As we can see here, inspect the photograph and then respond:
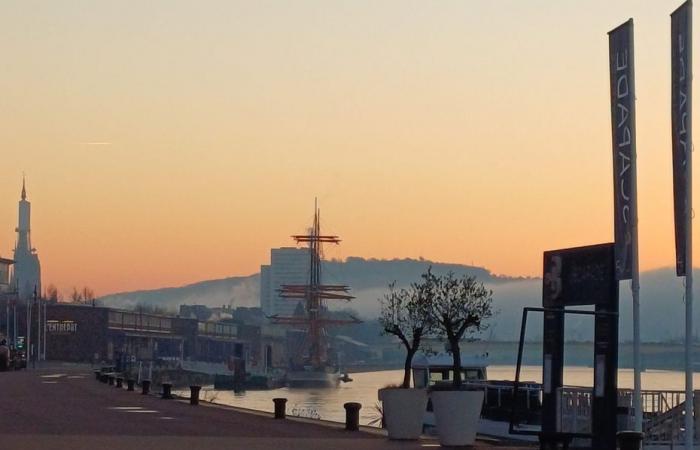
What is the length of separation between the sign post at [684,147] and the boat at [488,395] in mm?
19455

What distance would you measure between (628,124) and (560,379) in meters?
10.2

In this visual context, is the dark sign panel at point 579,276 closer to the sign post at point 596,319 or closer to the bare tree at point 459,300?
the sign post at point 596,319

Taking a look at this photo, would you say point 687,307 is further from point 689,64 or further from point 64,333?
point 64,333

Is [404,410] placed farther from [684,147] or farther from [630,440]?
[630,440]

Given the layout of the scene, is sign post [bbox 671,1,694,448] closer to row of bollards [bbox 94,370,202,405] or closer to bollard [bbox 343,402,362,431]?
bollard [bbox 343,402,362,431]

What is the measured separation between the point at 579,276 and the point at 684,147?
748 centimetres

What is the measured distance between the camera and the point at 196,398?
45469 millimetres

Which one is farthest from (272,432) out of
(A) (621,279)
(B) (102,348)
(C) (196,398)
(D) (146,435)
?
(B) (102,348)

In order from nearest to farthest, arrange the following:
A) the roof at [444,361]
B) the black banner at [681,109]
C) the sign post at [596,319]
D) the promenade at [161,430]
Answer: the black banner at [681,109]
the promenade at [161,430]
the sign post at [596,319]
the roof at [444,361]

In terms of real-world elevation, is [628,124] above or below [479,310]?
above

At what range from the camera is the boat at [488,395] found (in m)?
55.1

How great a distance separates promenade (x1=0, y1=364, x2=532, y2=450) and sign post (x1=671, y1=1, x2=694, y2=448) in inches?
172

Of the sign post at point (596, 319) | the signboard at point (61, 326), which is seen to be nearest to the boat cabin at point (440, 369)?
the sign post at point (596, 319)

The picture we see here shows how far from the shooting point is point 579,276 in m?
32.0
